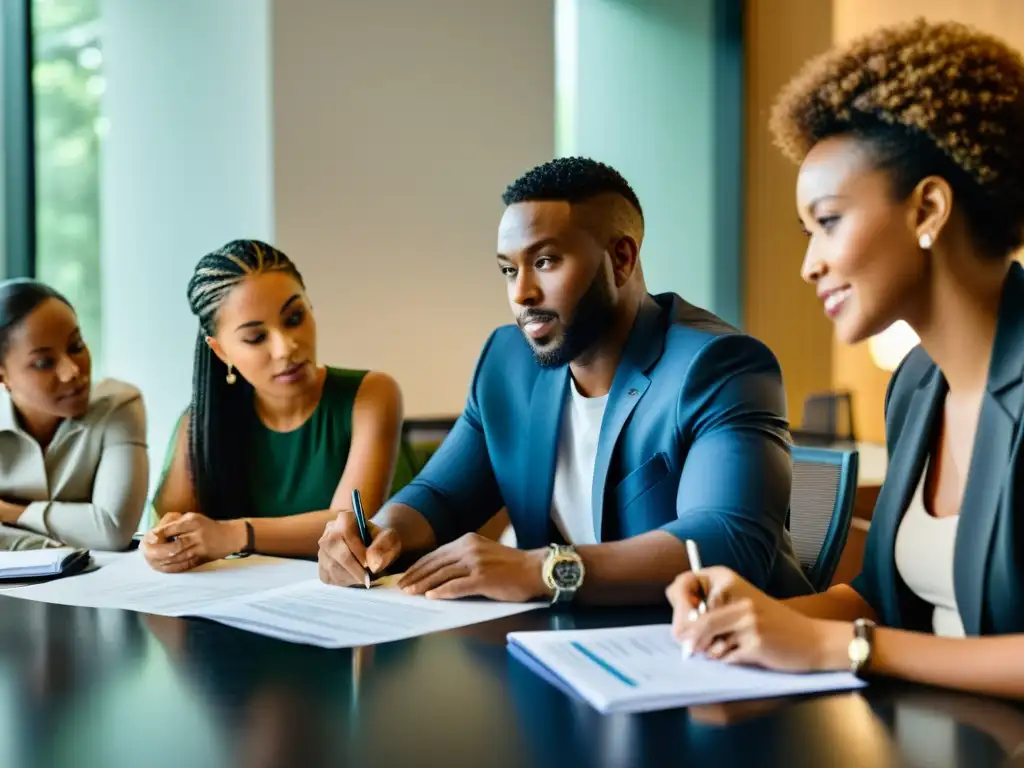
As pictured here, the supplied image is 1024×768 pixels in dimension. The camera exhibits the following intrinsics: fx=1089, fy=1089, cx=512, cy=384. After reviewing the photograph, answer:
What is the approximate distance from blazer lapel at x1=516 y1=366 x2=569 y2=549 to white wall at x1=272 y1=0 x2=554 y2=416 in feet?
7.53

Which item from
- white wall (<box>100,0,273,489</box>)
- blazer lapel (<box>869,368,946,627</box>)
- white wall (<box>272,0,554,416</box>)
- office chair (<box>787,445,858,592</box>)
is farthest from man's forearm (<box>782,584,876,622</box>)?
white wall (<box>100,0,273,489</box>)

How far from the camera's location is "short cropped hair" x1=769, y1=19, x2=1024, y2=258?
126 cm

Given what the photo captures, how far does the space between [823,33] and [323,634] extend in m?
4.51

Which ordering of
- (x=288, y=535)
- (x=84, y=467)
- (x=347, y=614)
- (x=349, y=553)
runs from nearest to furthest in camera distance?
(x=347, y=614) → (x=349, y=553) → (x=288, y=535) → (x=84, y=467)

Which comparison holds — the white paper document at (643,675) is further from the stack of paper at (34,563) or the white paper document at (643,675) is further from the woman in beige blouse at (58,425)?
the woman in beige blouse at (58,425)

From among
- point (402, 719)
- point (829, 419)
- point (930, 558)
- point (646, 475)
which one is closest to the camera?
point (402, 719)

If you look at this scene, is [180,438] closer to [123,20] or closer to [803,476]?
[803,476]

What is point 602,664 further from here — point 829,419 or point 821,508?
point 829,419

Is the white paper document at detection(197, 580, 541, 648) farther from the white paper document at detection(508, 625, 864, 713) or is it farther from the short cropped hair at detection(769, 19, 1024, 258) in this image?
the short cropped hair at detection(769, 19, 1024, 258)

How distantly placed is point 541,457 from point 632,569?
493 millimetres

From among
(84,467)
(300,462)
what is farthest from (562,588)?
(84,467)

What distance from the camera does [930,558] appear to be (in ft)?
4.64

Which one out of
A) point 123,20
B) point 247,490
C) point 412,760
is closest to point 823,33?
point 123,20

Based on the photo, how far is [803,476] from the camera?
2.32m
